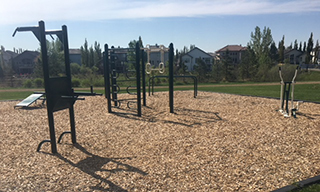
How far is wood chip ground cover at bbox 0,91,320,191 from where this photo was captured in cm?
289

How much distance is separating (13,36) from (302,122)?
6.38 meters

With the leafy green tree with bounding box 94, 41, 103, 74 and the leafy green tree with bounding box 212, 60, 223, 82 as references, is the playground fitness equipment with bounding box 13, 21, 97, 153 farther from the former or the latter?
the leafy green tree with bounding box 94, 41, 103, 74

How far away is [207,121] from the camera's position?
19.3 feet

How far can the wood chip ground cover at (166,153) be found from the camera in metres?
2.89

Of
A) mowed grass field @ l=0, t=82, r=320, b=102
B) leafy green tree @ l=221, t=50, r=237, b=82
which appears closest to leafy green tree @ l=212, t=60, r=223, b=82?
leafy green tree @ l=221, t=50, r=237, b=82

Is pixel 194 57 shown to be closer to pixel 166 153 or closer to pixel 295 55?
pixel 295 55

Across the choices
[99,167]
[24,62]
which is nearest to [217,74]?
[99,167]

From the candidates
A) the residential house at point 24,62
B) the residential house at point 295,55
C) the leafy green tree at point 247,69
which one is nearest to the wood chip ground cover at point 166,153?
the leafy green tree at point 247,69

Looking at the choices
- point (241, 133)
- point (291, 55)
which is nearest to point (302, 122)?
point (241, 133)

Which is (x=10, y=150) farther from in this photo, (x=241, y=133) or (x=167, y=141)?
(x=241, y=133)

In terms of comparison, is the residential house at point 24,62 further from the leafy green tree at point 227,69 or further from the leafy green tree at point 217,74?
the leafy green tree at point 227,69

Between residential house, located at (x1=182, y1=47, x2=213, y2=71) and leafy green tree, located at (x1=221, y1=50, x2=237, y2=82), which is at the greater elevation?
residential house, located at (x1=182, y1=47, x2=213, y2=71)

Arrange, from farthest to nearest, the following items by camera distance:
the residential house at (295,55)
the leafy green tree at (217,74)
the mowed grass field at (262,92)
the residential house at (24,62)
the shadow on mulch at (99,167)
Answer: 1. the residential house at (295,55)
2. the residential house at (24,62)
3. the leafy green tree at (217,74)
4. the mowed grass field at (262,92)
5. the shadow on mulch at (99,167)

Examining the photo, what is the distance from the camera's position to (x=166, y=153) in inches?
151
